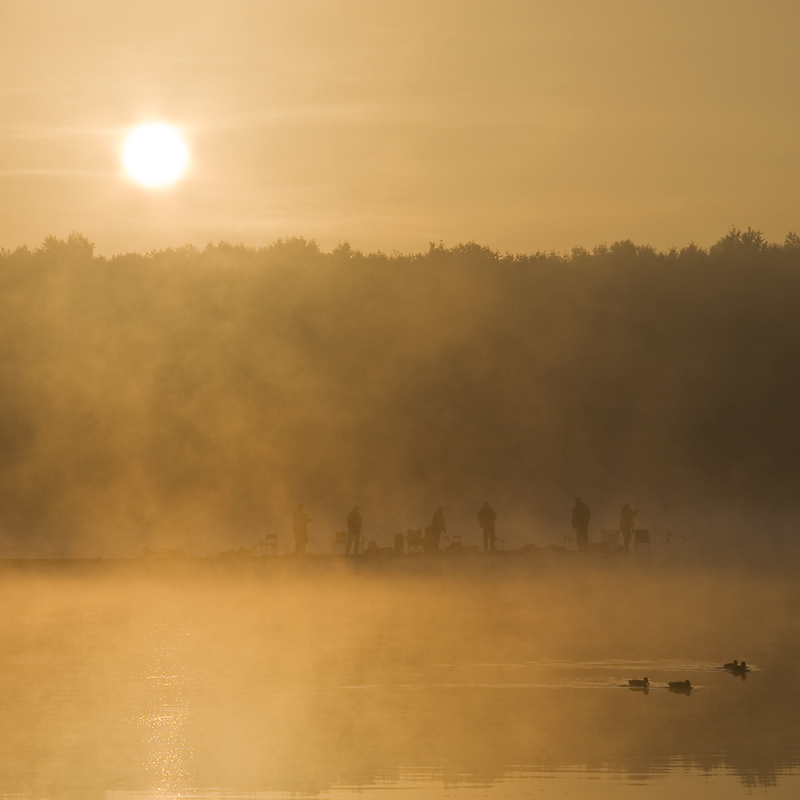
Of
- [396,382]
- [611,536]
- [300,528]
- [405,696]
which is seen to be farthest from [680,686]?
[396,382]

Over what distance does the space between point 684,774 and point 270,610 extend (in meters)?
13.8

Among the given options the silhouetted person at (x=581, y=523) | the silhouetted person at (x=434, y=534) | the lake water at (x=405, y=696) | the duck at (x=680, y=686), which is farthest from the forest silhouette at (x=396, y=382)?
the duck at (x=680, y=686)

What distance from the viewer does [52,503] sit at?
66625 millimetres

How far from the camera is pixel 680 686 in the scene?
14586 mm

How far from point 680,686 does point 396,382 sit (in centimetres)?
5847

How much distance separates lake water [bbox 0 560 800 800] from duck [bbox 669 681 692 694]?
15 centimetres

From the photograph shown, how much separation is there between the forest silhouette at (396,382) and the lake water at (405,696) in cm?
3850

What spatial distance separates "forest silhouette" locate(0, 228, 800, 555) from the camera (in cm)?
6688

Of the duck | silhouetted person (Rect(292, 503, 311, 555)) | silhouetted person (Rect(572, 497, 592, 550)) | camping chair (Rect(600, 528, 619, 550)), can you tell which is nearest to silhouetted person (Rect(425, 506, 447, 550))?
silhouetted person (Rect(292, 503, 311, 555))

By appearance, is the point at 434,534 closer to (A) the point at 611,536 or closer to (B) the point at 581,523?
(B) the point at 581,523

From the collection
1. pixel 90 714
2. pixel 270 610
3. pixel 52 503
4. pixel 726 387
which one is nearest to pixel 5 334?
pixel 52 503

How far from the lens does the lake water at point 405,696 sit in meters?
11.0

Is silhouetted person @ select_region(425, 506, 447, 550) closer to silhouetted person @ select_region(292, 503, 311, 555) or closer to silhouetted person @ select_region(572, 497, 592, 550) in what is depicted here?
silhouetted person @ select_region(292, 503, 311, 555)

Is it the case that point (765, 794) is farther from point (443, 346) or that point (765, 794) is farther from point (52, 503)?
point (443, 346)
